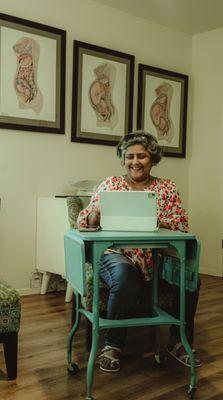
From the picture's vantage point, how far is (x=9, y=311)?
184 centimetres

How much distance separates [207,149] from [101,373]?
9.51 feet

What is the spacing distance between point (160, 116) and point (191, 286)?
8.56 ft

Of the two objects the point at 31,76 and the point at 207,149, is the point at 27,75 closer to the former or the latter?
the point at 31,76

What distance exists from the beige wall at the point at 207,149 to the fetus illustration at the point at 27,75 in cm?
178

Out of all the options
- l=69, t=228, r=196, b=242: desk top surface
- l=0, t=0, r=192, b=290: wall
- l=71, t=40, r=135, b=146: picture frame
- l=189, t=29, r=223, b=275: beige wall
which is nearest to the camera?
l=69, t=228, r=196, b=242: desk top surface

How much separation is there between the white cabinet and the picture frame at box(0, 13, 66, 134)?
600 millimetres

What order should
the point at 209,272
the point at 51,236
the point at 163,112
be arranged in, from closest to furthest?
1. the point at 51,236
2. the point at 163,112
3. the point at 209,272

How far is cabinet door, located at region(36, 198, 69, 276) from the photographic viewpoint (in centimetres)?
314

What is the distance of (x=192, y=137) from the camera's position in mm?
4504

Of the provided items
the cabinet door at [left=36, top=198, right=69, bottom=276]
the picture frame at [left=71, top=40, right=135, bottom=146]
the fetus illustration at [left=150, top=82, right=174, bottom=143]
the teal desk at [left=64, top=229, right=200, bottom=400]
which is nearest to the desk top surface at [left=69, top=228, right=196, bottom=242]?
the teal desk at [left=64, top=229, right=200, bottom=400]

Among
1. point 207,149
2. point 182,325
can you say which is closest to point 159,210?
point 182,325

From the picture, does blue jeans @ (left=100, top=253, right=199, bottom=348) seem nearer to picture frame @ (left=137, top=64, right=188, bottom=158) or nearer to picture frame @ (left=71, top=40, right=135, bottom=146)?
picture frame @ (left=71, top=40, right=135, bottom=146)

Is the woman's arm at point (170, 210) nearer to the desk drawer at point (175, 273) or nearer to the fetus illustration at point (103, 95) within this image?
the desk drawer at point (175, 273)

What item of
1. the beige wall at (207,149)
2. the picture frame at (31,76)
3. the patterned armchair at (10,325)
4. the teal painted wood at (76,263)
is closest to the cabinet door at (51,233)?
the picture frame at (31,76)
